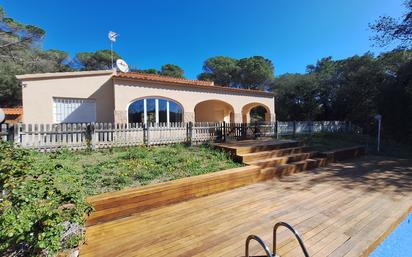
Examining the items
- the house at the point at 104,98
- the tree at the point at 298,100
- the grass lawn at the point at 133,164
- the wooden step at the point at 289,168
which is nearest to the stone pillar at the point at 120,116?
the house at the point at 104,98

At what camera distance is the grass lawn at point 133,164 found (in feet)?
15.3

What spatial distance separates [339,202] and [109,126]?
7.13 metres

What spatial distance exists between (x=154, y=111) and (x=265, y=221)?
31.4 feet

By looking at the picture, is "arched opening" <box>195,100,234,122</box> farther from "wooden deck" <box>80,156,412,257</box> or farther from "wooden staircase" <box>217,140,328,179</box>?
"wooden deck" <box>80,156,412,257</box>

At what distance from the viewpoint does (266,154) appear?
7.43m

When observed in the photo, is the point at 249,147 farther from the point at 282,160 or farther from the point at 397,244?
the point at 397,244

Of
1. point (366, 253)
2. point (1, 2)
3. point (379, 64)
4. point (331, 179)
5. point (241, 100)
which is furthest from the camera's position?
point (379, 64)

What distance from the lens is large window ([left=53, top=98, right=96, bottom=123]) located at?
34.4ft

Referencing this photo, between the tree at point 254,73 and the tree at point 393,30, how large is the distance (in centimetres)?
1824

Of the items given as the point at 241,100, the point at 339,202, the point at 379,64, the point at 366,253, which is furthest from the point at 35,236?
the point at 379,64

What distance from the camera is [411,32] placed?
12.6 m

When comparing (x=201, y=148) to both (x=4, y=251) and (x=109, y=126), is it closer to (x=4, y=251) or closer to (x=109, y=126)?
(x=109, y=126)

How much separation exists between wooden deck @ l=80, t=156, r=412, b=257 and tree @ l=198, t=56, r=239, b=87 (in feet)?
95.4

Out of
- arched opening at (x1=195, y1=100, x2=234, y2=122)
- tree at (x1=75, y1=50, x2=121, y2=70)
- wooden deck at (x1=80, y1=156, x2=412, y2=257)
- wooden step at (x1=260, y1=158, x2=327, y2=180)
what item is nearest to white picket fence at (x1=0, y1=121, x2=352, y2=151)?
wooden step at (x1=260, y1=158, x2=327, y2=180)
